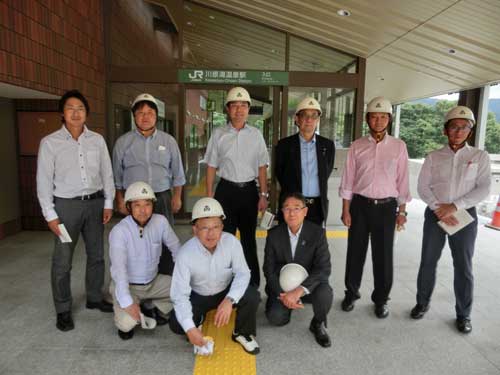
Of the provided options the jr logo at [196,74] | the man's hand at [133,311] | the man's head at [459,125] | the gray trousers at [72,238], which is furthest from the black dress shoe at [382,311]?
the jr logo at [196,74]

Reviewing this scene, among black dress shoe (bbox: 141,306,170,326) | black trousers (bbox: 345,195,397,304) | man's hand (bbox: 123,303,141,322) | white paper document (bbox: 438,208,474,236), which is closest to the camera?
man's hand (bbox: 123,303,141,322)

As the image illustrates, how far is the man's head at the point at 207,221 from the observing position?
2.40 meters

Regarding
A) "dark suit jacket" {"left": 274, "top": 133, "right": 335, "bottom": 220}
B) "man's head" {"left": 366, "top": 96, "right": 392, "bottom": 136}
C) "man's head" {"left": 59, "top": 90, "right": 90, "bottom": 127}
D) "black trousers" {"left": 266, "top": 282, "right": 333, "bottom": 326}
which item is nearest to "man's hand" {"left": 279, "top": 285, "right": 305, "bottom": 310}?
"black trousers" {"left": 266, "top": 282, "right": 333, "bottom": 326}

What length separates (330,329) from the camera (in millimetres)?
2828

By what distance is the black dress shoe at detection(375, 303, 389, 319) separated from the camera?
9.90 ft

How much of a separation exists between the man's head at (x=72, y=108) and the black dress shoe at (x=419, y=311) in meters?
3.15

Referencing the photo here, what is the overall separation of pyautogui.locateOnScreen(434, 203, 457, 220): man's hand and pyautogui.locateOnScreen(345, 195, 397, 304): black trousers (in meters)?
0.33

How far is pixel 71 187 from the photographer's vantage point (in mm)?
2750

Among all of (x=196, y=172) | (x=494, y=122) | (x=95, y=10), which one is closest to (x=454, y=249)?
(x=196, y=172)

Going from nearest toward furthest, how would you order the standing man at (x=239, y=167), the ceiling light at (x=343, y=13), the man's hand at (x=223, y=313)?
the man's hand at (x=223, y=313)
the standing man at (x=239, y=167)
the ceiling light at (x=343, y=13)

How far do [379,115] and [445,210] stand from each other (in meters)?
0.91

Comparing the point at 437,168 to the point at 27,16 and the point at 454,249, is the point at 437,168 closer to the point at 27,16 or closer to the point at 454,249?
the point at 454,249

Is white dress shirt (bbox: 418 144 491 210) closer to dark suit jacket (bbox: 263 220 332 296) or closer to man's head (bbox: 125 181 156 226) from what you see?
dark suit jacket (bbox: 263 220 332 296)

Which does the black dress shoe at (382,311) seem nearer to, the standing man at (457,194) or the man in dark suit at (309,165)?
the standing man at (457,194)
